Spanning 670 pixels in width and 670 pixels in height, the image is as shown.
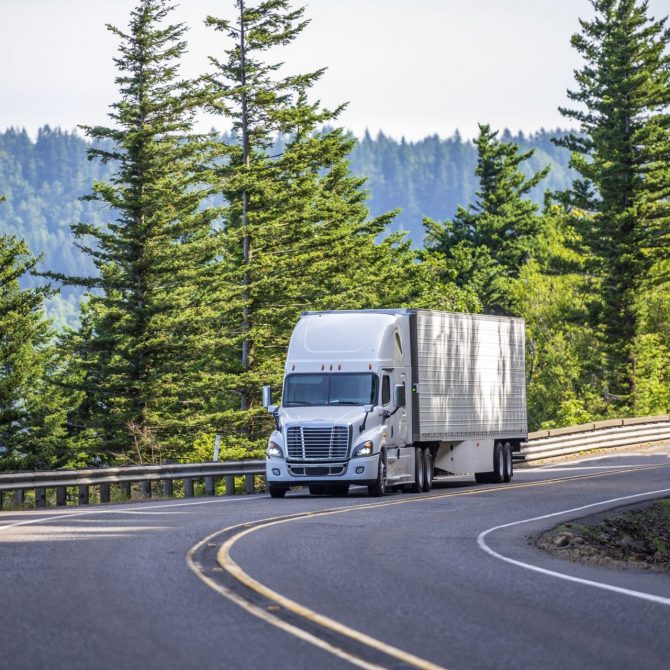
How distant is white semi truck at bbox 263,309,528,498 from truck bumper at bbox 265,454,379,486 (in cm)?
2

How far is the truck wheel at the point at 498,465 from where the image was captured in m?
32.2

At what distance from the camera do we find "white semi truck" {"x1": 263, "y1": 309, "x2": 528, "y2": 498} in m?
26.3

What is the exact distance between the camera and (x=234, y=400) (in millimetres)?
64312

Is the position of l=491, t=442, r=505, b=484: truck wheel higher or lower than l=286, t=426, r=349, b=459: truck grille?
lower

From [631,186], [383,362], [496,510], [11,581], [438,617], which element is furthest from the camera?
[631,186]

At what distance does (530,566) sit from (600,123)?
53659mm

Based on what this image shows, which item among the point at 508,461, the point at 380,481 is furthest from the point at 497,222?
the point at 380,481

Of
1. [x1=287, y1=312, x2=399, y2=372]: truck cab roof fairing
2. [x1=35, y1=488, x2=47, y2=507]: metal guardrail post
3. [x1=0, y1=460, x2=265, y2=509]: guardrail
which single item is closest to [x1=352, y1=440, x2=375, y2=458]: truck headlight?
[x1=287, y1=312, x2=399, y2=372]: truck cab roof fairing

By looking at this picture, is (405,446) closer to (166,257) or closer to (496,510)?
(496,510)

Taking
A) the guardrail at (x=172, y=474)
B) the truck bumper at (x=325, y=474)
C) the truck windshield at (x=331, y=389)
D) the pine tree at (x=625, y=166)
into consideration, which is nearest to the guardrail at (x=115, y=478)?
the guardrail at (x=172, y=474)

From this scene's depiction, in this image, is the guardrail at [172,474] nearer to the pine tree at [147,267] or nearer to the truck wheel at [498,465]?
the truck wheel at [498,465]

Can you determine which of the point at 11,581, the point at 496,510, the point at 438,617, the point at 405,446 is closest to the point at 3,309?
the point at 405,446

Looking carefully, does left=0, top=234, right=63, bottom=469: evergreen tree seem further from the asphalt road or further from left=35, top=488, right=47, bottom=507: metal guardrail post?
the asphalt road

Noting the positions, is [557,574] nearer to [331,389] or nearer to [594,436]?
[331,389]
